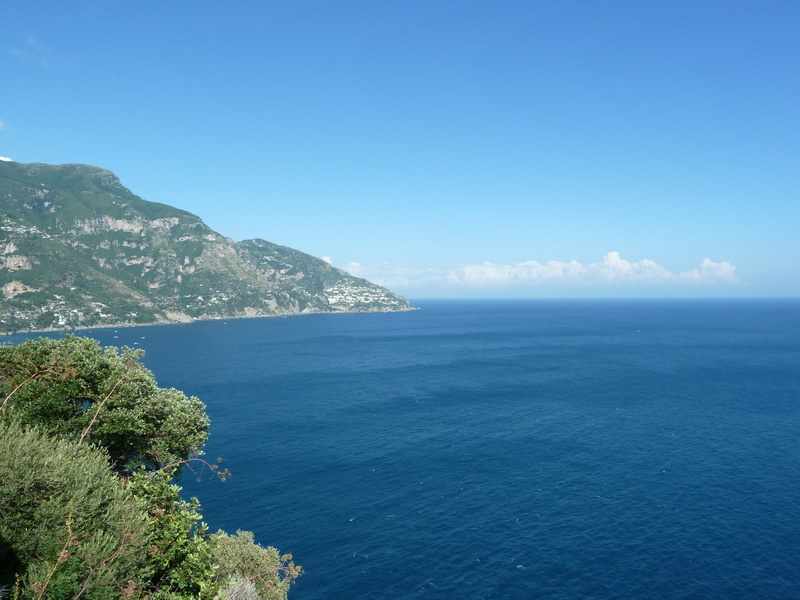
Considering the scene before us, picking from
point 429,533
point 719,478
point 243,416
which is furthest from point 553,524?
point 243,416

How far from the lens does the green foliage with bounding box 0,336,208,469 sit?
3097cm

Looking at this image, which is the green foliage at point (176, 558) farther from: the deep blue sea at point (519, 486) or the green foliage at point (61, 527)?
the deep blue sea at point (519, 486)

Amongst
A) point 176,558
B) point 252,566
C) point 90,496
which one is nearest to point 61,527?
point 90,496

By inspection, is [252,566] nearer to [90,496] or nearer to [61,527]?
[90,496]

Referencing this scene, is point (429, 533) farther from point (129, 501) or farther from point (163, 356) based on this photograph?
point (163, 356)

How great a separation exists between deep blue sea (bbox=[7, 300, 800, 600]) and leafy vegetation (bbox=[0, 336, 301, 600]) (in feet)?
77.3

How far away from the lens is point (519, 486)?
226 ft

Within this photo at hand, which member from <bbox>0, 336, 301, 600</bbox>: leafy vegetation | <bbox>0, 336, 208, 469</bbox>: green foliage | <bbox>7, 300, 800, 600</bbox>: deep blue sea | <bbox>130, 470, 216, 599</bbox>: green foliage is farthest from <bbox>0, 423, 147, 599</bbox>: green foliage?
<bbox>7, 300, 800, 600</bbox>: deep blue sea

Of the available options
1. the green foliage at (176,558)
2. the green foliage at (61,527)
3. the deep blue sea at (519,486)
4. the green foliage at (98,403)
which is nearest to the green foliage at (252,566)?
the deep blue sea at (519,486)

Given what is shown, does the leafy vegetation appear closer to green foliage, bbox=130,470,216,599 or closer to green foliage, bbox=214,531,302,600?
green foliage, bbox=130,470,216,599

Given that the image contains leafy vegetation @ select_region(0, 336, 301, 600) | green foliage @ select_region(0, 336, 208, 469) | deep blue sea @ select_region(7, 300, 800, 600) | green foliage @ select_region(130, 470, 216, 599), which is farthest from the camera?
deep blue sea @ select_region(7, 300, 800, 600)

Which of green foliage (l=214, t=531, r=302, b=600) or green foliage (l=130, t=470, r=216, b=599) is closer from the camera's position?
green foliage (l=130, t=470, r=216, b=599)

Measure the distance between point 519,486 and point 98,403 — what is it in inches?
2315

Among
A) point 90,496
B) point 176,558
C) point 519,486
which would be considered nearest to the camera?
point 90,496
